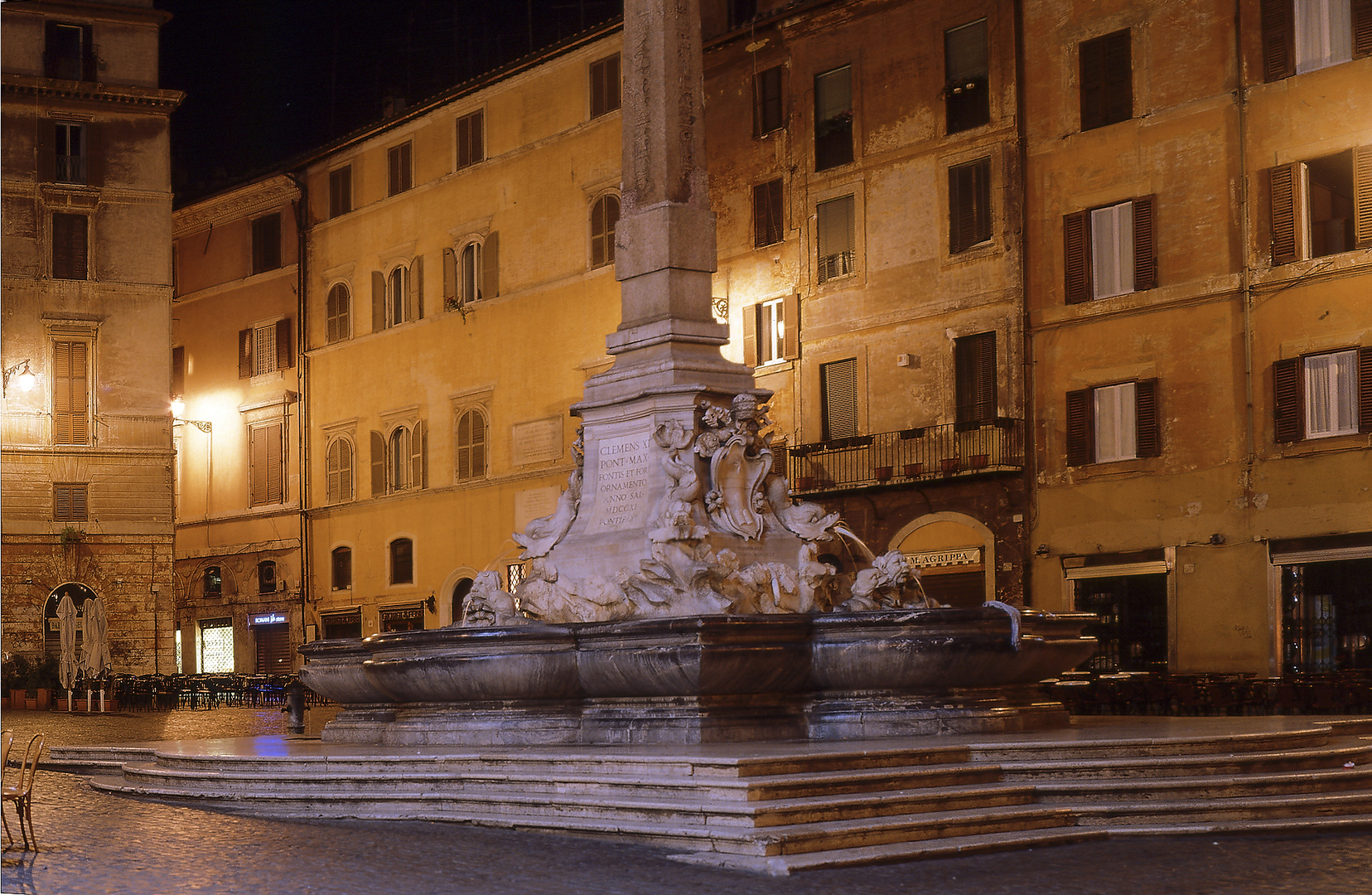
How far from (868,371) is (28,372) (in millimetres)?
18325

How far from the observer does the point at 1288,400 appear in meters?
24.5

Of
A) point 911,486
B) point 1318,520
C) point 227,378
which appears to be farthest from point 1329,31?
point 227,378

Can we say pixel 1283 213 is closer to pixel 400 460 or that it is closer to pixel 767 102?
pixel 767 102

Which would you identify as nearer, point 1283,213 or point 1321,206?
point 1321,206

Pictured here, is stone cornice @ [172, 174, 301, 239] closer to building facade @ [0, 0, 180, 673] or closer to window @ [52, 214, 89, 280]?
building facade @ [0, 0, 180, 673]

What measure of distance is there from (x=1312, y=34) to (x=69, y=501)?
26056mm

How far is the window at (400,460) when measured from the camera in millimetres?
39562

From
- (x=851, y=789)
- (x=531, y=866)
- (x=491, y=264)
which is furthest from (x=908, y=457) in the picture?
(x=531, y=866)

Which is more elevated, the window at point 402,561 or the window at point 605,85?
the window at point 605,85

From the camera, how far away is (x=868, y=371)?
99.2 ft

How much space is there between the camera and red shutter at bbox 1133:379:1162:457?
26078 millimetres

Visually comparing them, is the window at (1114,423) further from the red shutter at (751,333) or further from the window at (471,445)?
the window at (471,445)

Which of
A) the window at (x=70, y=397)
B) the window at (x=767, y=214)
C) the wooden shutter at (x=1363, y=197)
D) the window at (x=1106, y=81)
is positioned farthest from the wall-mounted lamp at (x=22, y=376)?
the wooden shutter at (x=1363, y=197)

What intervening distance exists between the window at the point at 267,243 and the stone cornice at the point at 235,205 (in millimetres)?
292
